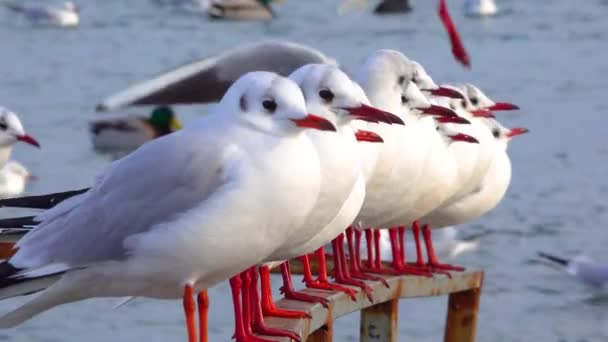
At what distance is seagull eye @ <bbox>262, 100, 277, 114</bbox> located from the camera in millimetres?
4395

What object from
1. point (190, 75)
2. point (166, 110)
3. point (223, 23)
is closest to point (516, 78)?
point (166, 110)

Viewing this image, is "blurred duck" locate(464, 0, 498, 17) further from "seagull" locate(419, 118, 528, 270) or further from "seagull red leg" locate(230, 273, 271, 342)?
"seagull red leg" locate(230, 273, 271, 342)

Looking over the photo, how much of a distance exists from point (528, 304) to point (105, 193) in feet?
24.6

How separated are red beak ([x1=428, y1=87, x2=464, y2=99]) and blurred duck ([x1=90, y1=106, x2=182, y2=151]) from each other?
417 inches

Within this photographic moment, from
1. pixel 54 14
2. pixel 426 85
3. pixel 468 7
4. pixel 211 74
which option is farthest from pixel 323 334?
pixel 468 7

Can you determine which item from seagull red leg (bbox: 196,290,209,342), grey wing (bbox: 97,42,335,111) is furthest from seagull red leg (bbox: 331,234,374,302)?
grey wing (bbox: 97,42,335,111)

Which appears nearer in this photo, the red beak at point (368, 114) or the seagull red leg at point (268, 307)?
the red beak at point (368, 114)

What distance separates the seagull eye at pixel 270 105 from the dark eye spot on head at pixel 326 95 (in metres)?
0.62

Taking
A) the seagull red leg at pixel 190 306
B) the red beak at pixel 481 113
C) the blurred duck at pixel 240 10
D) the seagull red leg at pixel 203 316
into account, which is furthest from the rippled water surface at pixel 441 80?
the seagull red leg at pixel 190 306

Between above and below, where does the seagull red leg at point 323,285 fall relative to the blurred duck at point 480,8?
above

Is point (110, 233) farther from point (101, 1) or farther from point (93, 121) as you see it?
point (101, 1)

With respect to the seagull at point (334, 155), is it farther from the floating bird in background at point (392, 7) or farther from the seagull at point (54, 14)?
the floating bird in background at point (392, 7)

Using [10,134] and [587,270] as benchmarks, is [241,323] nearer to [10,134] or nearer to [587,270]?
[587,270]

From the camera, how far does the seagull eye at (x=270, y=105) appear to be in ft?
14.4
